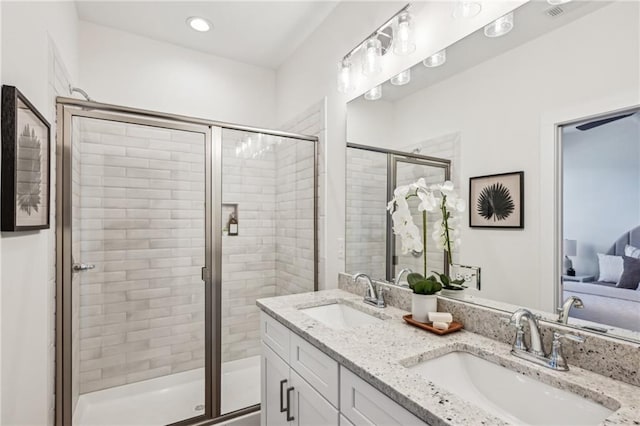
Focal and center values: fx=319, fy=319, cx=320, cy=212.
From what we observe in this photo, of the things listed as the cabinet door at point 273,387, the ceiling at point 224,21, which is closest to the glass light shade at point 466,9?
the ceiling at point 224,21

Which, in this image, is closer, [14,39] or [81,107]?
[14,39]

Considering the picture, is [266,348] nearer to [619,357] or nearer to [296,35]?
[619,357]

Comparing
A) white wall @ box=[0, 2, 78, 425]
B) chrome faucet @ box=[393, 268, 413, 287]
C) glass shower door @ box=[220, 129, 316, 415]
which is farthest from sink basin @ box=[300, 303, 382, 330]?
white wall @ box=[0, 2, 78, 425]

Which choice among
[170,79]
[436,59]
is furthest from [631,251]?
[170,79]

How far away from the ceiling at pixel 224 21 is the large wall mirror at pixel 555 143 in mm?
1240

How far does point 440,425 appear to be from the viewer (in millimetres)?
673

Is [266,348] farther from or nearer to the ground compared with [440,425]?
nearer to the ground

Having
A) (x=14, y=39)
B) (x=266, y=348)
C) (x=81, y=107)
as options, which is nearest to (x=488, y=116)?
(x=266, y=348)

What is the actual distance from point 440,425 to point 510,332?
1.79ft

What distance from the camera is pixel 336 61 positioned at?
2.05m

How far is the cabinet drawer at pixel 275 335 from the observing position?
→ 1402 millimetres

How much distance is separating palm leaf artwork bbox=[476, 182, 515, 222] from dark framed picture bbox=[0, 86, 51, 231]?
1559 mm

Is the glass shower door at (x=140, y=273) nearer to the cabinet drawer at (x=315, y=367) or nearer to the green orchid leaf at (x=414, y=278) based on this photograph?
the cabinet drawer at (x=315, y=367)

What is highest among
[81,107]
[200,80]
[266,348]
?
[200,80]
